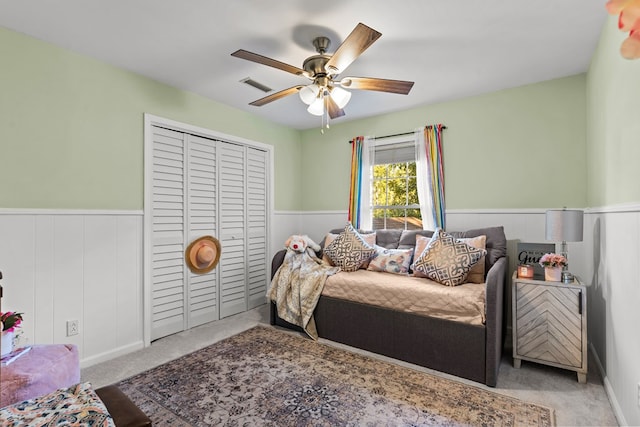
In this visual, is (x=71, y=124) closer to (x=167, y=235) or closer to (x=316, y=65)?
(x=167, y=235)

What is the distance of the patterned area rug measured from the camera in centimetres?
212

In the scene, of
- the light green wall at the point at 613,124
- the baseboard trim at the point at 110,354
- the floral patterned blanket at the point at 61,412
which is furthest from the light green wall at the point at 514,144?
the floral patterned blanket at the point at 61,412

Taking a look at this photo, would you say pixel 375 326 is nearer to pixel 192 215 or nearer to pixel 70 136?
pixel 192 215

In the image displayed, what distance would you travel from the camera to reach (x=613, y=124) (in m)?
2.25

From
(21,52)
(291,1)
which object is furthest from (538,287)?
(21,52)

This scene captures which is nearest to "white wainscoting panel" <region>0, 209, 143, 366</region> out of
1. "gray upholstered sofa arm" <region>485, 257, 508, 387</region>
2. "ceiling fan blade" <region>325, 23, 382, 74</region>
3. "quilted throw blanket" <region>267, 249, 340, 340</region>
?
"quilted throw blanket" <region>267, 249, 340, 340</region>

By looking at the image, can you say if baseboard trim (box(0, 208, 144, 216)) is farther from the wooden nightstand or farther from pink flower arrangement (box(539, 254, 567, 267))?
pink flower arrangement (box(539, 254, 567, 267))

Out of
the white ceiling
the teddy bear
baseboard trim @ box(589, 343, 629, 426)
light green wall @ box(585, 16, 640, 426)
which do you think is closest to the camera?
light green wall @ box(585, 16, 640, 426)

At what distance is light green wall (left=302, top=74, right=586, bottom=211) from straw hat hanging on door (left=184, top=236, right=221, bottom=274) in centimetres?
233

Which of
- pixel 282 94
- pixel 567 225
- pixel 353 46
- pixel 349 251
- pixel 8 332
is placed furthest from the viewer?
pixel 349 251

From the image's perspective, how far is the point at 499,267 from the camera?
265 centimetres

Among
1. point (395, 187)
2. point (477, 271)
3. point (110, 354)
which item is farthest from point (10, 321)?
point (395, 187)

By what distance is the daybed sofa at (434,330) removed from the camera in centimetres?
251

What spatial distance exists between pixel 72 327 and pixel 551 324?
354 cm
